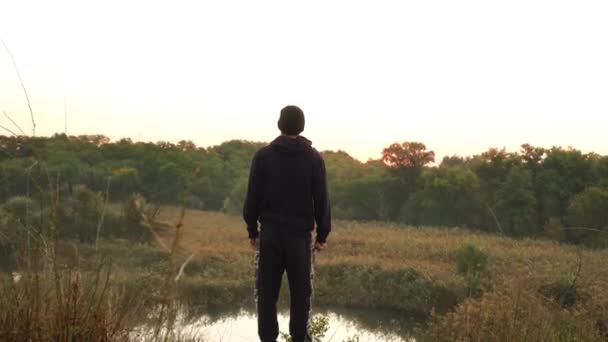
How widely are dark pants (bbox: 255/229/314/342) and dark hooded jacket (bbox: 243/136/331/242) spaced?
0.30ft

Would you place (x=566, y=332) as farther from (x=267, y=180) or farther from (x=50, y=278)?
(x=50, y=278)

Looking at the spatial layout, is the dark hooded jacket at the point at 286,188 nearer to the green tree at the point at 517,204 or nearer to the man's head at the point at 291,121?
the man's head at the point at 291,121

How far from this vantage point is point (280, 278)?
14.2 ft

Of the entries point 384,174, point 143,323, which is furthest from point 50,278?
point 384,174

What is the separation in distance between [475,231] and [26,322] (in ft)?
136

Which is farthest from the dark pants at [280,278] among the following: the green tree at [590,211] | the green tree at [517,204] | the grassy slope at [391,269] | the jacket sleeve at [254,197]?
the green tree at [517,204]

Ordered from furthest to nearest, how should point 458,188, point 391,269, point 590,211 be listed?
point 458,188 → point 590,211 → point 391,269

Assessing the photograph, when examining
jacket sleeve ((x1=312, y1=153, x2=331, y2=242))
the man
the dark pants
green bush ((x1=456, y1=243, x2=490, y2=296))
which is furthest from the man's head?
green bush ((x1=456, y1=243, x2=490, y2=296))

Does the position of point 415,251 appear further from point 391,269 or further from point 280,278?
point 280,278

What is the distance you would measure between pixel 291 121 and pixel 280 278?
3.83 feet

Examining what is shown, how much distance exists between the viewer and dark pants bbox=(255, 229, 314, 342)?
4.18 m

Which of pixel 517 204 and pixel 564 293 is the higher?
pixel 564 293

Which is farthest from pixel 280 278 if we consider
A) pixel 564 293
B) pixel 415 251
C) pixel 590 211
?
pixel 590 211

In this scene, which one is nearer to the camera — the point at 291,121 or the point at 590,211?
the point at 291,121
